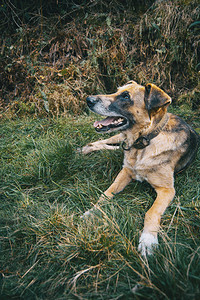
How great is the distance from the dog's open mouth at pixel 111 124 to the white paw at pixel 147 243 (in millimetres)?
1250

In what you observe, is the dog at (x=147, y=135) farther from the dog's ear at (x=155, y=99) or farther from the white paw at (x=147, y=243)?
the white paw at (x=147, y=243)

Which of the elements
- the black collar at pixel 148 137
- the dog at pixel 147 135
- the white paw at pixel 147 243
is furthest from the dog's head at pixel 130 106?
the white paw at pixel 147 243

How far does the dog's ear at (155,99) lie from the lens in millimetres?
2301

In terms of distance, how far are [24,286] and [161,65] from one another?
4942 mm

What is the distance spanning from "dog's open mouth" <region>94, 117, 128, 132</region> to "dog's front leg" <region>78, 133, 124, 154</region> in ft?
2.39

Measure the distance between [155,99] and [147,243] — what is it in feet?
4.65

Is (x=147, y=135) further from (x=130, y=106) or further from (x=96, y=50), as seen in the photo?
(x=96, y=50)

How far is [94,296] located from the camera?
4.53 ft

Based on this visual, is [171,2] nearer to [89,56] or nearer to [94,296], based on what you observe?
[89,56]

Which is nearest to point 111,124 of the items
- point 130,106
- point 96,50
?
point 130,106

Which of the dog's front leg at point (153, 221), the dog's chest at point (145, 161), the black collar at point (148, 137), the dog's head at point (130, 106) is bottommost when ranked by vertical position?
the dog's front leg at point (153, 221)

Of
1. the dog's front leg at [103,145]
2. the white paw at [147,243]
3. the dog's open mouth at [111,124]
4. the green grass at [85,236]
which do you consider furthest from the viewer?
the dog's front leg at [103,145]

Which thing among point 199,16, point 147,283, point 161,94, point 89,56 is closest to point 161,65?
point 199,16

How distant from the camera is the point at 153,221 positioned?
1974 mm
